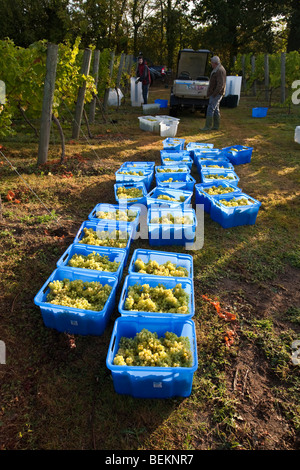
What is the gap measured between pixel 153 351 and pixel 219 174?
14.3 feet

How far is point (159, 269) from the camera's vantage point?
3.20 metres

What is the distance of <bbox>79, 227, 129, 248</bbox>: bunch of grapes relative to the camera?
369cm

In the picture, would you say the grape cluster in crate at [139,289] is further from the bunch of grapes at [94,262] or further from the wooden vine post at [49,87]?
the wooden vine post at [49,87]

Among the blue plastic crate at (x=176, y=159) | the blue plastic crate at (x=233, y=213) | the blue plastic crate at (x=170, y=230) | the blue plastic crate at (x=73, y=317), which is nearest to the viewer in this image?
the blue plastic crate at (x=73, y=317)

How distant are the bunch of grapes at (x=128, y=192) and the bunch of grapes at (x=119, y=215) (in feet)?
1.41

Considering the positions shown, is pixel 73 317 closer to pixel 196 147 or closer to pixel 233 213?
pixel 233 213

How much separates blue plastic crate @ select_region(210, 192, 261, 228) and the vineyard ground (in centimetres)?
14

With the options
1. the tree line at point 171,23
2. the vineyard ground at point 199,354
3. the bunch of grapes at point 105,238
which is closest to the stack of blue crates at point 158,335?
the vineyard ground at point 199,354

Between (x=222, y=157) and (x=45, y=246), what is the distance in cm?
443

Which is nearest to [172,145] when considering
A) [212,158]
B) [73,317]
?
[212,158]

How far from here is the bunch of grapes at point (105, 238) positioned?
12.1 feet

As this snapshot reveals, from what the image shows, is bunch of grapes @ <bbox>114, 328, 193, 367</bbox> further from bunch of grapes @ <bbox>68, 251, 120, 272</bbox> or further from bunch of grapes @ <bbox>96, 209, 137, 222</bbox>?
bunch of grapes @ <bbox>96, 209, 137, 222</bbox>

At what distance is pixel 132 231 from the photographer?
159 inches

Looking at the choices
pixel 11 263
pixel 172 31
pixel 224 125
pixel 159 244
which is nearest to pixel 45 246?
pixel 11 263
